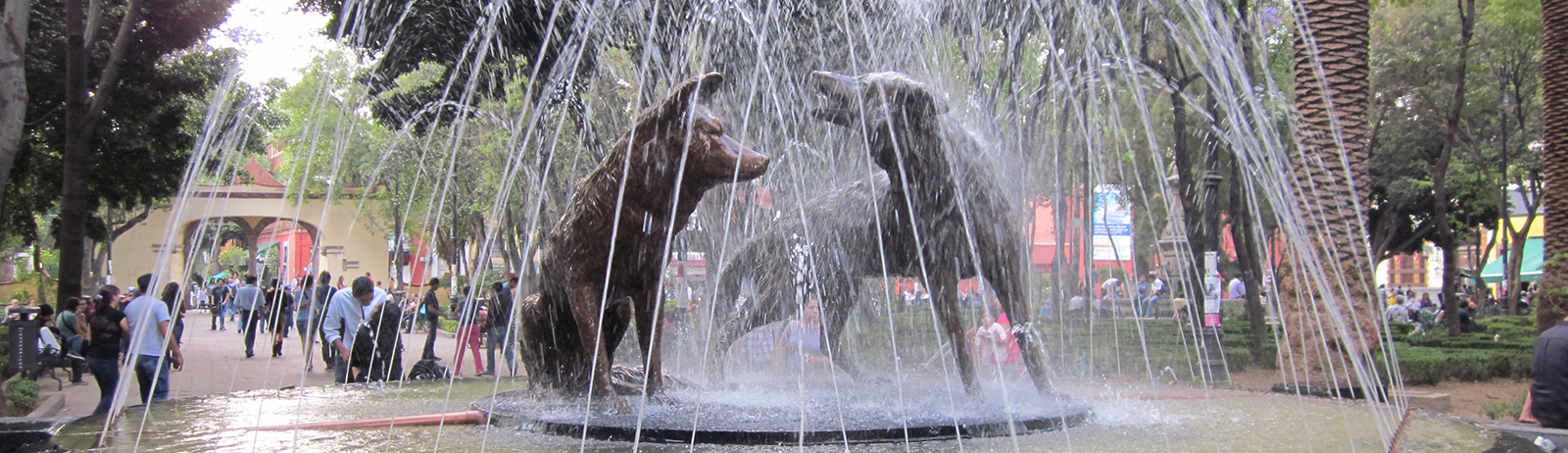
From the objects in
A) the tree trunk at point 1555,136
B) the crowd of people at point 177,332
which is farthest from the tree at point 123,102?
the tree trunk at point 1555,136

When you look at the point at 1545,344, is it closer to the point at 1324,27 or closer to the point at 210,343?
the point at 1324,27

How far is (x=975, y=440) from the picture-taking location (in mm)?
4457

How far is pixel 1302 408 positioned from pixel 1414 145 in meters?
27.1

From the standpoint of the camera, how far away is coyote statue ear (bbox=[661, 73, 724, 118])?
Result: 4570 millimetres

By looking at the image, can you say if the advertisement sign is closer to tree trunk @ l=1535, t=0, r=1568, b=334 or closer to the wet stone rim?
tree trunk @ l=1535, t=0, r=1568, b=334

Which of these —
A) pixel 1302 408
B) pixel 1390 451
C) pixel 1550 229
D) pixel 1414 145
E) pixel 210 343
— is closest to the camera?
pixel 1390 451

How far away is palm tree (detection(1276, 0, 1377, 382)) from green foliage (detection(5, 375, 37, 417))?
37.4 ft

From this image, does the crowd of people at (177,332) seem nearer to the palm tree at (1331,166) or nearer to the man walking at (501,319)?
the man walking at (501,319)

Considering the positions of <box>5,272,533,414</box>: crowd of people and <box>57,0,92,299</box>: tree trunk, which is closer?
<box>5,272,533,414</box>: crowd of people

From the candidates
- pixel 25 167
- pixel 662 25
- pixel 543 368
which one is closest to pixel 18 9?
pixel 662 25

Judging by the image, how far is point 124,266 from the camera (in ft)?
139

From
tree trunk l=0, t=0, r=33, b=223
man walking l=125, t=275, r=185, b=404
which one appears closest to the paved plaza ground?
man walking l=125, t=275, r=185, b=404

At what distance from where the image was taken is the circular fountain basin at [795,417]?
4.27 m

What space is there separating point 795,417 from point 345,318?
6.83 metres
